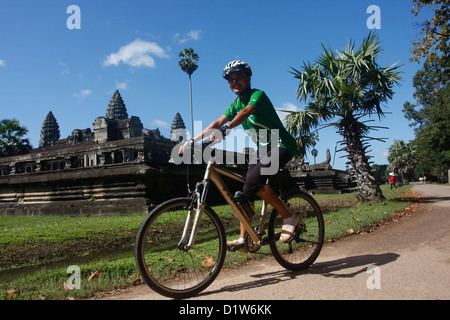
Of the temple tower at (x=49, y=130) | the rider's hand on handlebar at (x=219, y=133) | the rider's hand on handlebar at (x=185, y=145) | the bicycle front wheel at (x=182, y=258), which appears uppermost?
the temple tower at (x=49, y=130)

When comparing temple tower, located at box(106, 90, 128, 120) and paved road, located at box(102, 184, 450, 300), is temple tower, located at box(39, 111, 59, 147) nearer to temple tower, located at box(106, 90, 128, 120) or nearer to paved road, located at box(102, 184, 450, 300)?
temple tower, located at box(106, 90, 128, 120)

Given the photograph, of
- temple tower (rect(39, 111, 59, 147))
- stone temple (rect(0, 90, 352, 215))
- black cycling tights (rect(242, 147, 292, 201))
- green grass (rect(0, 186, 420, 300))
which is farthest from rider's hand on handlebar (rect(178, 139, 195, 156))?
temple tower (rect(39, 111, 59, 147))

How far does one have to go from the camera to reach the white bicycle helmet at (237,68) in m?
3.12

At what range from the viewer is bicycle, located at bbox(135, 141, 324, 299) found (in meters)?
2.51

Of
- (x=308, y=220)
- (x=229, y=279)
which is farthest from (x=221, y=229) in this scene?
(x=308, y=220)

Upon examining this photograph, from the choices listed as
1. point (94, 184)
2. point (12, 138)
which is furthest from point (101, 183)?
point (12, 138)

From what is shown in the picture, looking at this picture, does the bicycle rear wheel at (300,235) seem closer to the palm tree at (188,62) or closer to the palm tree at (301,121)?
the palm tree at (301,121)

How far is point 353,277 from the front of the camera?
110 inches

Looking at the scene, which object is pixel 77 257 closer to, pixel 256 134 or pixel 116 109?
pixel 256 134

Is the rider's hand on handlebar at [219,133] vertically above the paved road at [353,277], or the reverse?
the rider's hand on handlebar at [219,133]

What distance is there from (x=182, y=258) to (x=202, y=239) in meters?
0.60

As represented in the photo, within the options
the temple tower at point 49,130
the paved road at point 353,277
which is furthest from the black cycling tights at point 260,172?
the temple tower at point 49,130

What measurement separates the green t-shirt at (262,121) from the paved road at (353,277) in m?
1.21

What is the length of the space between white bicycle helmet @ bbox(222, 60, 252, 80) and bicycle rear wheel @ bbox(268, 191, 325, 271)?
1296mm
